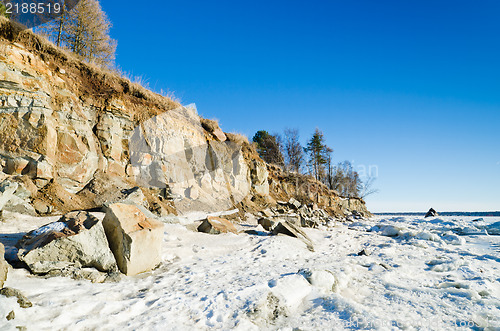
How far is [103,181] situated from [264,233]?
545cm

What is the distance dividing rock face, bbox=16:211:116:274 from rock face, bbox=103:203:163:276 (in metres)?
0.18

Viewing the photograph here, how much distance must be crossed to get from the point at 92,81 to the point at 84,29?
7.04 meters

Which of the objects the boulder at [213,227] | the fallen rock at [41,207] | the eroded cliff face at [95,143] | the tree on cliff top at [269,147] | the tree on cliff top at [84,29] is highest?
the tree on cliff top at [84,29]

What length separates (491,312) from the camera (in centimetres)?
304

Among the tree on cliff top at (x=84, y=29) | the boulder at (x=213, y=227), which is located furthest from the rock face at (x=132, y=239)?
the tree on cliff top at (x=84, y=29)

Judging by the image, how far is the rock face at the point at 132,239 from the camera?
3.79m

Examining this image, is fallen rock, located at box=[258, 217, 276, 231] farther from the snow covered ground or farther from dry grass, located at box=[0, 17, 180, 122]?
dry grass, located at box=[0, 17, 180, 122]

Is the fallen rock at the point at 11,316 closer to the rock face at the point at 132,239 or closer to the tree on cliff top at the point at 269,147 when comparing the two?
the rock face at the point at 132,239

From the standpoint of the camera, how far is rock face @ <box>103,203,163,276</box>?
3.79 metres

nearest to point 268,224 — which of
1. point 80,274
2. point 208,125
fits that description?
point 80,274

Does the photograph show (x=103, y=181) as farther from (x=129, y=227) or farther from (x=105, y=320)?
(x=105, y=320)

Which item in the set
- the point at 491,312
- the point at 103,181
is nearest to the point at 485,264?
the point at 491,312

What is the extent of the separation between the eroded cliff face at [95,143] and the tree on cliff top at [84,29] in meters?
5.98

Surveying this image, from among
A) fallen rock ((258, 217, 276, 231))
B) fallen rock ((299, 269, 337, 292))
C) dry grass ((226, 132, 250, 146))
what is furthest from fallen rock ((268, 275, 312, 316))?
dry grass ((226, 132, 250, 146))
